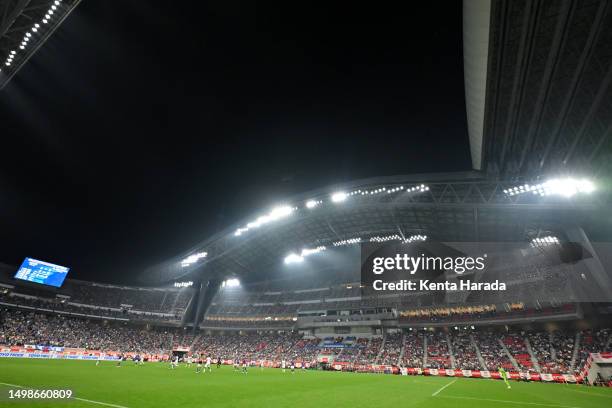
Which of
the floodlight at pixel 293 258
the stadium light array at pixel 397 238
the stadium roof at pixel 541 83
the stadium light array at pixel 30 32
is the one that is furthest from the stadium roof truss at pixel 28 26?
the floodlight at pixel 293 258

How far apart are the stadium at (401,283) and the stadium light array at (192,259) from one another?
563mm

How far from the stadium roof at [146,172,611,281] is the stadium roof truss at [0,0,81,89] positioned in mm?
27788

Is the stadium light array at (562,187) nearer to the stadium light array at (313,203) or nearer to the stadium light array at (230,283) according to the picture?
the stadium light array at (313,203)

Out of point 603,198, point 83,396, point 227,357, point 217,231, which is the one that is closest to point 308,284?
point 227,357

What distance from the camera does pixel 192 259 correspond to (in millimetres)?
62938

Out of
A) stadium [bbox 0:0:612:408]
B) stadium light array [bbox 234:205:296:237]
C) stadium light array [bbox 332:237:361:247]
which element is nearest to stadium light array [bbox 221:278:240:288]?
stadium [bbox 0:0:612:408]

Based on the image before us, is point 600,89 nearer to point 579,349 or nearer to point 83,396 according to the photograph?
point 83,396

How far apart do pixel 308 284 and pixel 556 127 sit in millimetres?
54999

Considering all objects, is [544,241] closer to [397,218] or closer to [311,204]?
[397,218]

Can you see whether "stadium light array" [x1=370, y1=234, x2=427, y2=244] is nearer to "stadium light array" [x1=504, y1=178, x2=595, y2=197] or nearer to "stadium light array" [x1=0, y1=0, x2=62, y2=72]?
"stadium light array" [x1=504, y1=178, x2=595, y2=197]

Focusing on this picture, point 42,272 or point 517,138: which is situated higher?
point 517,138

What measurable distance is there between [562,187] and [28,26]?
111 feet

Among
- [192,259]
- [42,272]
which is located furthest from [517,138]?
[42,272]

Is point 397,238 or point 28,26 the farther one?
point 397,238
